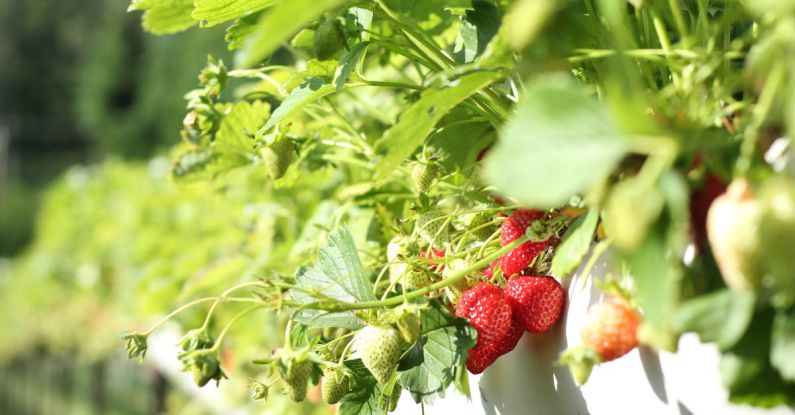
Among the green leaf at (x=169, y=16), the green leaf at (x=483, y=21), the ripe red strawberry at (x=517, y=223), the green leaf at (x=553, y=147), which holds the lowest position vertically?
the ripe red strawberry at (x=517, y=223)

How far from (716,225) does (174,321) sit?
155 cm

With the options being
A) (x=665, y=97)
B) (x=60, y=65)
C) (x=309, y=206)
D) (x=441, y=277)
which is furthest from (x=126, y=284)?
(x=60, y=65)

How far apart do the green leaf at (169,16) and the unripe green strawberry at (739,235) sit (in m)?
0.49

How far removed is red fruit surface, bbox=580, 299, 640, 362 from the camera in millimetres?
396

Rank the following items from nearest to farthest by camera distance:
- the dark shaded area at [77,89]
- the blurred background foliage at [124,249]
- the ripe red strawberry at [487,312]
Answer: the ripe red strawberry at [487,312] < the blurred background foliage at [124,249] < the dark shaded area at [77,89]

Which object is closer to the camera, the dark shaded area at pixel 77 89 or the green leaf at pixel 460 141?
the green leaf at pixel 460 141

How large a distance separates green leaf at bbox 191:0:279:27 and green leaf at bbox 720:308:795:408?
1.05ft

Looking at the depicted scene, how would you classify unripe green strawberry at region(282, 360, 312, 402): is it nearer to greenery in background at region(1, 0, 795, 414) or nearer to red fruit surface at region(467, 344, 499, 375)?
greenery in background at region(1, 0, 795, 414)

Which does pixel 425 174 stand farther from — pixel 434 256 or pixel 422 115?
pixel 422 115

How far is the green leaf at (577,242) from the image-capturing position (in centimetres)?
41

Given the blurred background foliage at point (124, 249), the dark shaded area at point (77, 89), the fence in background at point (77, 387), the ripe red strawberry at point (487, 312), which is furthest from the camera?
the dark shaded area at point (77, 89)

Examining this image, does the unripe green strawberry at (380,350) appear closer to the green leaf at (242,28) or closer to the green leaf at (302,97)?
the green leaf at (302,97)

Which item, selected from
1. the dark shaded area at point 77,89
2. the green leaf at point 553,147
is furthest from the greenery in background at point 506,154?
the dark shaded area at point 77,89

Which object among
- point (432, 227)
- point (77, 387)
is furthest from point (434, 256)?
point (77, 387)
